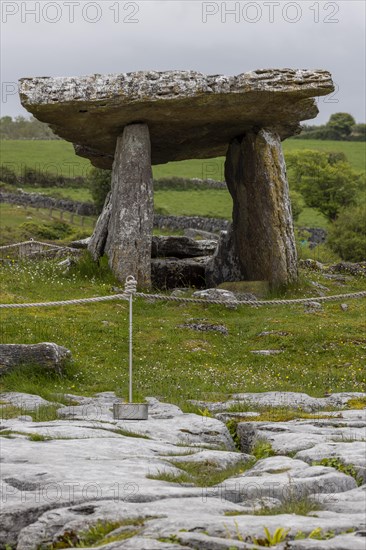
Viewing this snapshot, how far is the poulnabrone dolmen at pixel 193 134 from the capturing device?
2161 centimetres

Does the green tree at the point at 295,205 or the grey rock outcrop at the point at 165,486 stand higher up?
the grey rock outcrop at the point at 165,486

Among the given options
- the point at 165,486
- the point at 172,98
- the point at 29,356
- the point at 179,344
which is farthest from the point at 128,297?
the point at 172,98

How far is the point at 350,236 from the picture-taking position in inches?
1542

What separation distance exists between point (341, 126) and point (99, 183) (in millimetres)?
51385

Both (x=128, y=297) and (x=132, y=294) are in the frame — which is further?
(x=132, y=294)

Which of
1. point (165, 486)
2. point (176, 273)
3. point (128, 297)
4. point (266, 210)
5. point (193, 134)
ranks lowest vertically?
point (176, 273)

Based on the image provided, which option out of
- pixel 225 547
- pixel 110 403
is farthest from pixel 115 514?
pixel 110 403

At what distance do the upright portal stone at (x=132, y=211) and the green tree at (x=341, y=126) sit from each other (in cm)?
7596

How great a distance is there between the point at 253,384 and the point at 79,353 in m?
3.33

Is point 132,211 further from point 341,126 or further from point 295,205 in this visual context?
point 341,126

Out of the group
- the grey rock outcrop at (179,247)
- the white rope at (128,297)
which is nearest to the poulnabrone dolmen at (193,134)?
the grey rock outcrop at (179,247)

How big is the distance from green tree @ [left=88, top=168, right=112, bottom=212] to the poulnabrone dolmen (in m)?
23.3

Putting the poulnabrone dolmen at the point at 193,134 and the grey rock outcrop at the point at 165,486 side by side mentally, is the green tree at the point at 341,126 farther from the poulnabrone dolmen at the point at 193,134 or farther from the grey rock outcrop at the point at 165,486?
the grey rock outcrop at the point at 165,486

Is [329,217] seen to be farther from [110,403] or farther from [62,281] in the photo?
[110,403]
